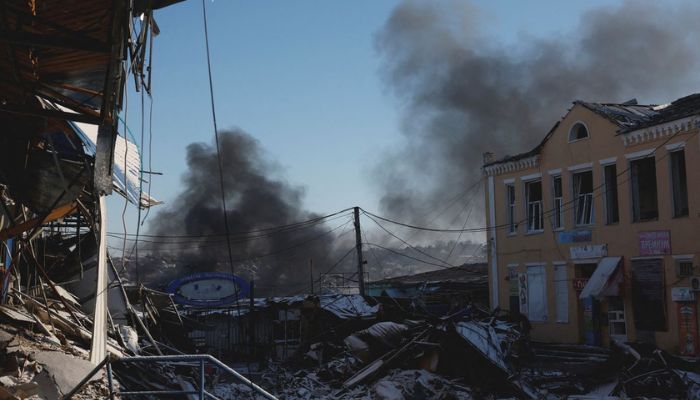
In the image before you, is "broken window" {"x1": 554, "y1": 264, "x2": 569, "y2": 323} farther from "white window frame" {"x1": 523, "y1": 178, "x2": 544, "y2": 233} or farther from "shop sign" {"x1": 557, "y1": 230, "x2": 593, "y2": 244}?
"white window frame" {"x1": 523, "y1": 178, "x2": 544, "y2": 233}

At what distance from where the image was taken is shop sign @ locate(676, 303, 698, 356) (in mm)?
21609

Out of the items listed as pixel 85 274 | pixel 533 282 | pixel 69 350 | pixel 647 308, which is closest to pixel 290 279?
pixel 533 282

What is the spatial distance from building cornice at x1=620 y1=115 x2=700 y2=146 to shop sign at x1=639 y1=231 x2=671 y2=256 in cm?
293

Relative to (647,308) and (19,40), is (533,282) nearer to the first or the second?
(647,308)

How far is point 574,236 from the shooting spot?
26344 mm

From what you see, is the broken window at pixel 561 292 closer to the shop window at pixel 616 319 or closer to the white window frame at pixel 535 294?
the white window frame at pixel 535 294

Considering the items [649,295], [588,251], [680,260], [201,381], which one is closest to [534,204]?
[588,251]

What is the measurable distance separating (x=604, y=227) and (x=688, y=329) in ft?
15.0

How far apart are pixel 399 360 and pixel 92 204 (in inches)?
489

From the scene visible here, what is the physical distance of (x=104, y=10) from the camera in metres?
6.80

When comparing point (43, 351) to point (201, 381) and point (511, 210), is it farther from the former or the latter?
point (511, 210)

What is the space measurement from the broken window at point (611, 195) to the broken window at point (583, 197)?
845mm

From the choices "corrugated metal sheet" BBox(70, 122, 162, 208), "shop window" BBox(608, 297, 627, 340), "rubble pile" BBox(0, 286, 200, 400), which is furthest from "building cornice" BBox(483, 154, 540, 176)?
"rubble pile" BBox(0, 286, 200, 400)

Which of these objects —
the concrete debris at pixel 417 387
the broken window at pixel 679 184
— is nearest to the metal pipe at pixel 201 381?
the concrete debris at pixel 417 387
